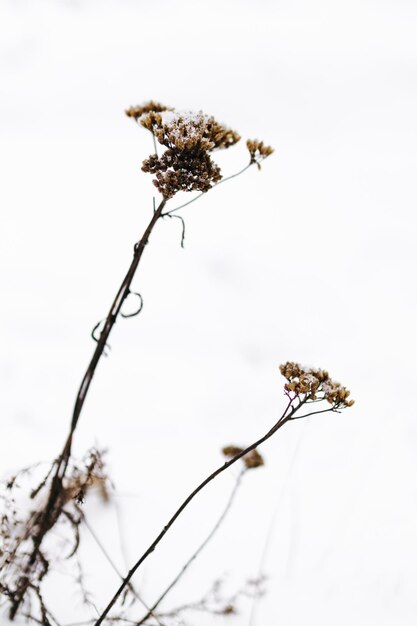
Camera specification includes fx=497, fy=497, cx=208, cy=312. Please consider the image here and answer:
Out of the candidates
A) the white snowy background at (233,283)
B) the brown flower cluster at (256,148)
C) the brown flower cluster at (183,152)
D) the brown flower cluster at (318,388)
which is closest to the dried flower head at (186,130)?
the brown flower cluster at (183,152)

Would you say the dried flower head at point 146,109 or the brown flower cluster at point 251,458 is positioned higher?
the dried flower head at point 146,109

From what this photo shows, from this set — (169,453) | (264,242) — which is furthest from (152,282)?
(169,453)

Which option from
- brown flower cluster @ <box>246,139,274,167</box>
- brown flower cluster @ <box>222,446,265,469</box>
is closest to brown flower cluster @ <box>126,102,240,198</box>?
brown flower cluster @ <box>246,139,274,167</box>

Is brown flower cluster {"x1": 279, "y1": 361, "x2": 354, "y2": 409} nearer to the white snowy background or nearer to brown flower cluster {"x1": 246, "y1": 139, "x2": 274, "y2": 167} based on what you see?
brown flower cluster {"x1": 246, "y1": 139, "x2": 274, "y2": 167}

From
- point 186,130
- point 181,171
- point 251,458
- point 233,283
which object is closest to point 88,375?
point 181,171

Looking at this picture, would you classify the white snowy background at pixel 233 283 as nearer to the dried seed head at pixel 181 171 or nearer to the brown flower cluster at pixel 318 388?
the brown flower cluster at pixel 318 388

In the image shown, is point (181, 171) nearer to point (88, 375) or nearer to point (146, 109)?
point (146, 109)

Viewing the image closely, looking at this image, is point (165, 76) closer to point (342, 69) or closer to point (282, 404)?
point (342, 69)
